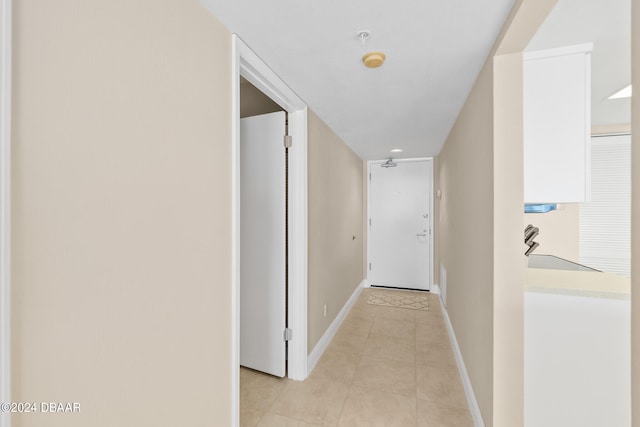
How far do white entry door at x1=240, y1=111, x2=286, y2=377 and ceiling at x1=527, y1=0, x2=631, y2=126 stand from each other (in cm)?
163

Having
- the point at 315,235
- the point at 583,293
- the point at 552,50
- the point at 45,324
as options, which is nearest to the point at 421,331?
the point at 315,235

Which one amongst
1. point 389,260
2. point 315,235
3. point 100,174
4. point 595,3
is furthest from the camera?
point 389,260

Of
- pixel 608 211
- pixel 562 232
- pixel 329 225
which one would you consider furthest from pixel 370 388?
pixel 608 211

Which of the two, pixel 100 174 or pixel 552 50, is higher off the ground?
pixel 552 50

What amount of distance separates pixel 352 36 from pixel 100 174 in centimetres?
120

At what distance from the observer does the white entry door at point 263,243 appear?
221 centimetres

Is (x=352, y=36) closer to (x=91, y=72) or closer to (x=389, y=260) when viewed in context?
(x=91, y=72)

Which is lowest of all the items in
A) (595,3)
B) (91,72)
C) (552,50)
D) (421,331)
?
(421,331)

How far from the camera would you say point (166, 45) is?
1031 mm

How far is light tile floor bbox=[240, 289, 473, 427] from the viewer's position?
1.82 metres

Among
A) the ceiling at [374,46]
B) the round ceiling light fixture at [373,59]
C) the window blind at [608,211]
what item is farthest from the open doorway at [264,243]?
the window blind at [608,211]

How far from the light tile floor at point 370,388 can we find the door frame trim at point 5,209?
151 centimetres

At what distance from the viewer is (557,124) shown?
138 cm

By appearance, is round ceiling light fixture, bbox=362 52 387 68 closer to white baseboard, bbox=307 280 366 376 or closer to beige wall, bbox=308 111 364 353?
beige wall, bbox=308 111 364 353
